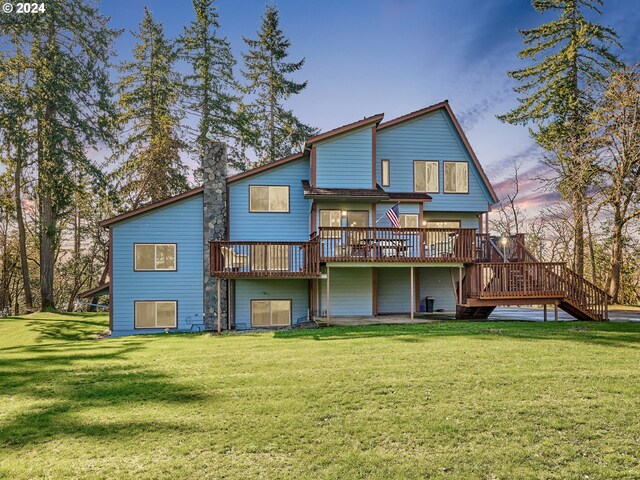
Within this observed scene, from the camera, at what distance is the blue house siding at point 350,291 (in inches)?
664

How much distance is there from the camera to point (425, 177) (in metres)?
18.2

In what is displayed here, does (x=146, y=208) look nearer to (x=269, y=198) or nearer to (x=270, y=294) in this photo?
(x=269, y=198)

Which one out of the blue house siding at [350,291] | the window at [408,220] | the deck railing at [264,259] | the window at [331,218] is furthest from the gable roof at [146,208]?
the window at [408,220]

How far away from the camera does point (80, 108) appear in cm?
2348

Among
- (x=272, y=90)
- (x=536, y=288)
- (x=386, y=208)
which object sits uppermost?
(x=272, y=90)

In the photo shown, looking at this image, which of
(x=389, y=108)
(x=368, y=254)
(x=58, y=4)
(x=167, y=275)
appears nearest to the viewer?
(x=368, y=254)

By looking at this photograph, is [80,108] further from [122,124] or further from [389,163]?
[389,163]

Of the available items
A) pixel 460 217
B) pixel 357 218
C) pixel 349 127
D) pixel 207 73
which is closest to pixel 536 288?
pixel 460 217

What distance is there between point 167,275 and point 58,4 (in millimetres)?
19181

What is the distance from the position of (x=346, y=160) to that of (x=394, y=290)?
6400 millimetres

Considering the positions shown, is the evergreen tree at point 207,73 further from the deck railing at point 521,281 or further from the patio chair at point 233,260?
the deck railing at point 521,281

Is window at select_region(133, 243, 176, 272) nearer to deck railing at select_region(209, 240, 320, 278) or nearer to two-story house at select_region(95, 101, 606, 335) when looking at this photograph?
two-story house at select_region(95, 101, 606, 335)

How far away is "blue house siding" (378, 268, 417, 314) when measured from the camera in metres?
17.7

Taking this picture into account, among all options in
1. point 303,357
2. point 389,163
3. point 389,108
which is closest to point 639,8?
point 389,108
